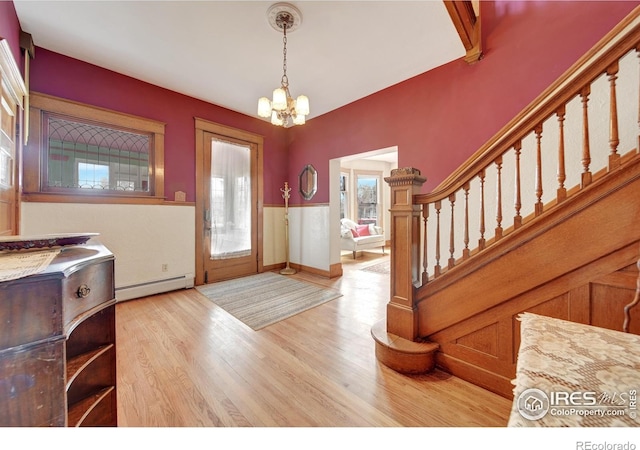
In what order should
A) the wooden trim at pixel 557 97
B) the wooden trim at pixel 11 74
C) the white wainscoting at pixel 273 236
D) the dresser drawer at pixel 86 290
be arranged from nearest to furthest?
the dresser drawer at pixel 86 290, the wooden trim at pixel 557 97, the wooden trim at pixel 11 74, the white wainscoting at pixel 273 236

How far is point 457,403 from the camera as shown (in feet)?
4.41

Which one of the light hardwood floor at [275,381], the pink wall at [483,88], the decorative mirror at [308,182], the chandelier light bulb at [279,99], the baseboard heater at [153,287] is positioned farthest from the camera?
the decorative mirror at [308,182]

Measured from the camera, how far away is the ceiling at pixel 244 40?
2022 mm

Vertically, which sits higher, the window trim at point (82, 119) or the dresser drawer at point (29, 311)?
the window trim at point (82, 119)

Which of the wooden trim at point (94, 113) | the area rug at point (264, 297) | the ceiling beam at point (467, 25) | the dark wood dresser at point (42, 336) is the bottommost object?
the area rug at point (264, 297)

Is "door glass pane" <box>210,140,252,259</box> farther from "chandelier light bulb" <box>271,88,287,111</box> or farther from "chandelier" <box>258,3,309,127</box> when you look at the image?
"chandelier light bulb" <box>271,88,287,111</box>

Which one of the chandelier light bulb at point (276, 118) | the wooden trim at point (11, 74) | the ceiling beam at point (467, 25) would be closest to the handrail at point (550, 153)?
the ceiling beam at point (467, 25)

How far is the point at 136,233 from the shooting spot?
303 centimetres

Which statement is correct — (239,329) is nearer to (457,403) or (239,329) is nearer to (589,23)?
(457,403)

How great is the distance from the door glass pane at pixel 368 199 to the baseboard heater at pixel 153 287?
5.31 meters

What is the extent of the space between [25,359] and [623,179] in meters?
2.28

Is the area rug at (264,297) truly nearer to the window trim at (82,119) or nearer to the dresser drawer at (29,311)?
the window trim at (82,119)

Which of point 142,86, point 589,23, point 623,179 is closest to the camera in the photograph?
point 623,179
